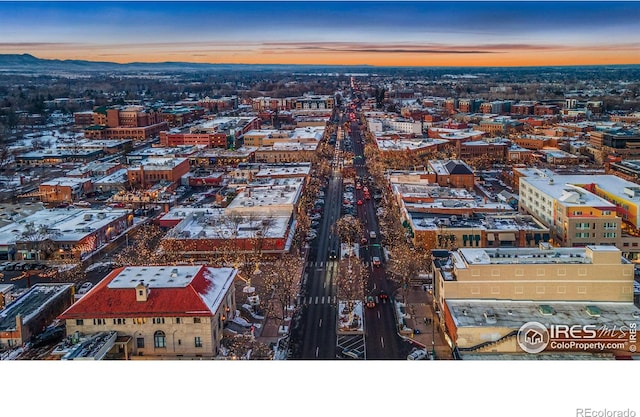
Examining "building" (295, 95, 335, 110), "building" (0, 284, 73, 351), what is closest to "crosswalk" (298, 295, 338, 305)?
"building" (0, 284, 73, 351)

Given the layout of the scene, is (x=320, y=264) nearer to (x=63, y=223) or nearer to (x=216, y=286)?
(x=216, y=286)

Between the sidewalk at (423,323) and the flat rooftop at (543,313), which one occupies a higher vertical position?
the flat rooftop at (543,313)

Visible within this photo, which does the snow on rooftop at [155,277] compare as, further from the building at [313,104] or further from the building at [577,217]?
the building at [313,104]

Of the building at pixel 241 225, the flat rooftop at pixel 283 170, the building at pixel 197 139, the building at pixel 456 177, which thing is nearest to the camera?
the building at pixel 241 225

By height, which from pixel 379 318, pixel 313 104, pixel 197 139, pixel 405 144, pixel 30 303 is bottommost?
pixel 379 318

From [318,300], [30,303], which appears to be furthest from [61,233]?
[318,300]

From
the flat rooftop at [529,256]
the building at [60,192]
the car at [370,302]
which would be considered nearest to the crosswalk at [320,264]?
the car at [370,302]
